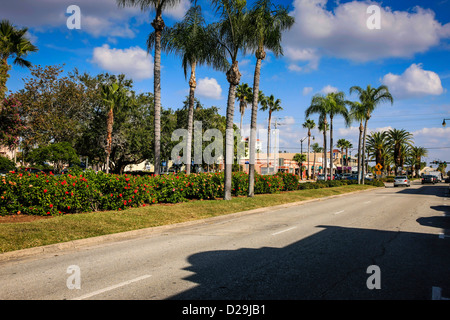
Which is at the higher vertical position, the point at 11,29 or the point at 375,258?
the point at 11,29

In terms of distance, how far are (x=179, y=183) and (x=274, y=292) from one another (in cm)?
1181

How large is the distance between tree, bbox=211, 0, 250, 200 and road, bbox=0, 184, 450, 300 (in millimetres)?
7590

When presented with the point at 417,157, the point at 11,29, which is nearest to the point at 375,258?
the point at 11,29

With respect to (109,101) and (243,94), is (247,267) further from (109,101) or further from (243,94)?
(243,94)

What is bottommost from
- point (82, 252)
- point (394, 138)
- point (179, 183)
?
point (82, 252)

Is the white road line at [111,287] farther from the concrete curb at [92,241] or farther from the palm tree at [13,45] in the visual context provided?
the palm tree at [13,45]

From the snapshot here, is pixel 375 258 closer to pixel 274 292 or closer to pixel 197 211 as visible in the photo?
pixel 274 292

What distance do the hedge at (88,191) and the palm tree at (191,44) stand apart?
16.3 ft

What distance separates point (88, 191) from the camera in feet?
39.5


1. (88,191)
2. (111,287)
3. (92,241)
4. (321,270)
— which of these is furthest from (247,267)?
(88,191)
